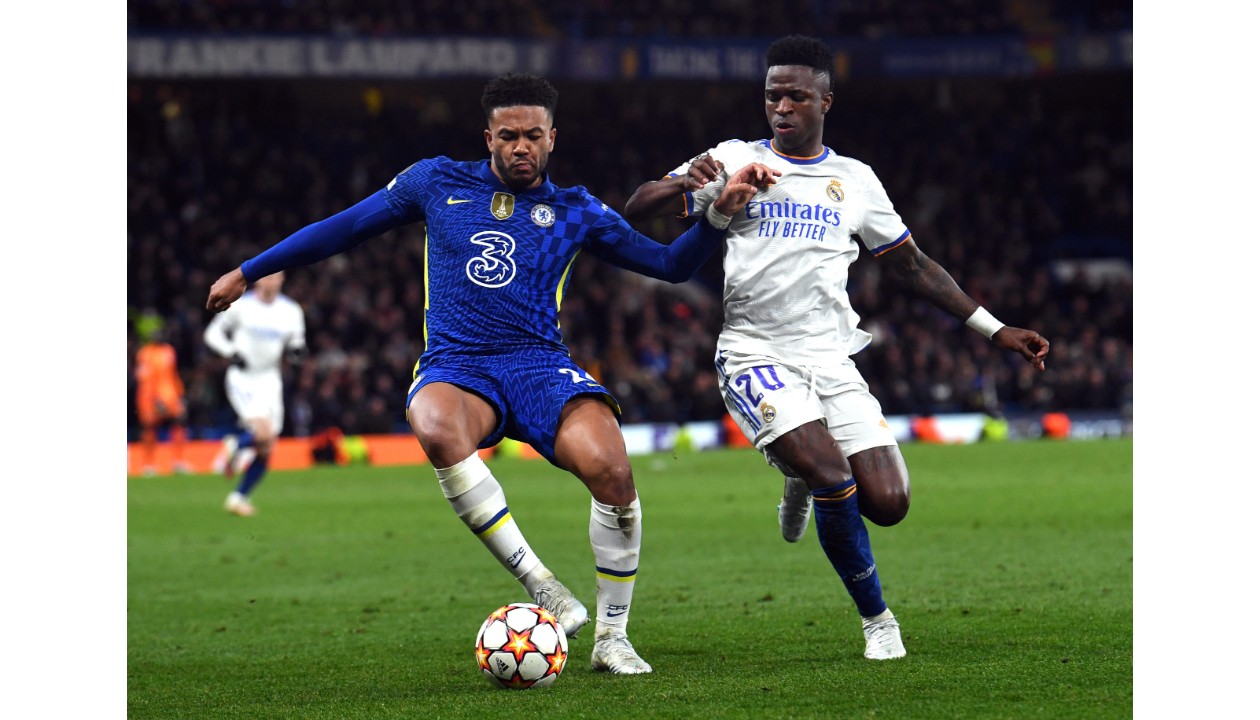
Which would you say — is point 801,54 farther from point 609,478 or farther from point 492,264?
point 609,478

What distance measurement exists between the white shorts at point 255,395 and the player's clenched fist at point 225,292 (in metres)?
8.51

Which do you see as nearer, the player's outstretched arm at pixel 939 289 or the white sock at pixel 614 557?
the white sock at pixel 614 557

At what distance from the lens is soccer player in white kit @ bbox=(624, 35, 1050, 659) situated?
20.3ft

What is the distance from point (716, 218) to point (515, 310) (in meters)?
0.95

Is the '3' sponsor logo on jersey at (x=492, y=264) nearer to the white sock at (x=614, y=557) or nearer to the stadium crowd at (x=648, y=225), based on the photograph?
the white sock at (x=614, y=557)

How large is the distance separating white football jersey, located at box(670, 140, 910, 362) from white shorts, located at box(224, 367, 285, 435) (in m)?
9.04

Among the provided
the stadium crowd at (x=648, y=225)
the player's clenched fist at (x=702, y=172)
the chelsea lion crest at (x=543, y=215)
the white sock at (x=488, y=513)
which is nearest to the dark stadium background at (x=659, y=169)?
the stadium crowd at (x=648, y=225)

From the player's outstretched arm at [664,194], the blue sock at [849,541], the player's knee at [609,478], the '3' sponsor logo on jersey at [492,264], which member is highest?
the player's outstretched arm at [664,194]

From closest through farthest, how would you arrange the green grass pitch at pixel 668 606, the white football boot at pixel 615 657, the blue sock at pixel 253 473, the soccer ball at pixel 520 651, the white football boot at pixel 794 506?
the green grass pitch at pixel 668 606 → the soccer ball at pixel 520 651 → the white football boot at pixel 615 657 → the white football boot at pixel 794 506 → the blue sock at pixel 253 473

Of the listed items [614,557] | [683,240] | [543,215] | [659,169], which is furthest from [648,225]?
[614,557]

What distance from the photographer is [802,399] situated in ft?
20.6

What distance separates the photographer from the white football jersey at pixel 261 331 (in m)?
15.2

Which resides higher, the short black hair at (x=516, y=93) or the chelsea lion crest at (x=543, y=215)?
the short black hair at (x=516, y=93)

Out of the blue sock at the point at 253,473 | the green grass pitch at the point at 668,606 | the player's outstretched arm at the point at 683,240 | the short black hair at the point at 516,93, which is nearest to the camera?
the green grass pitch at the point at 668,606
